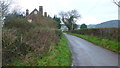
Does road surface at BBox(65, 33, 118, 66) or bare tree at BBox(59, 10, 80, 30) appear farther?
bare tree at BBox(59, 10, 80, 30)

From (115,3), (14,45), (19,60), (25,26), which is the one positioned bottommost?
(19,60)

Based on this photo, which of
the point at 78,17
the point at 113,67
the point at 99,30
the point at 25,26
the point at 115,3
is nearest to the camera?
the point at 113,67

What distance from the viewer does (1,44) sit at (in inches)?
304

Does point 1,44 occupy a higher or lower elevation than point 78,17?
lower

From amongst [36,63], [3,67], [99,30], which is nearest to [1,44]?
[3,67]

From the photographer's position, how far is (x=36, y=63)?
27.6 ft

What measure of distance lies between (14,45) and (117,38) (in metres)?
13.9

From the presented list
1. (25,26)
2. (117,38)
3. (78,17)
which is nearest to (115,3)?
(117,38)

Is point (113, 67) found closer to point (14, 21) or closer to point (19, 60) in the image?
point (19, 60)

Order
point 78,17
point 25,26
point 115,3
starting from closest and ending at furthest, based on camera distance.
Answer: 1. point 25,26
2. point 115,3
3. point 78,17

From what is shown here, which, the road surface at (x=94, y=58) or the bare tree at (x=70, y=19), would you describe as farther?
the bare tree at (x=70, y=19)

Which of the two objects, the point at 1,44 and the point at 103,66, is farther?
the point at 103,66

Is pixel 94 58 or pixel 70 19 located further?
pixel 70 19

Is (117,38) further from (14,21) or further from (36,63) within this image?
(36,63)
